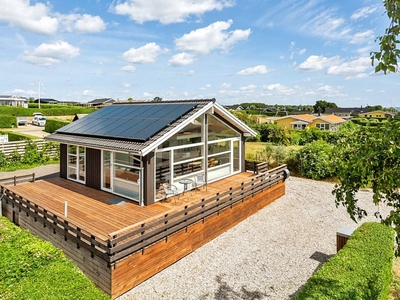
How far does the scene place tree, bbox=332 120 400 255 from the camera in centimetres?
321

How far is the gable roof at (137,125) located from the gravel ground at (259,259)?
426cm

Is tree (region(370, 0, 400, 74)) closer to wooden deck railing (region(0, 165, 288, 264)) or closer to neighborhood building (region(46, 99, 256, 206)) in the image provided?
wooden deck railing (region(0, 165, 288, 264))

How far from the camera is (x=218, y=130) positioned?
1413 centimetres

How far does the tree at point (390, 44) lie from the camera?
2900 millimetres

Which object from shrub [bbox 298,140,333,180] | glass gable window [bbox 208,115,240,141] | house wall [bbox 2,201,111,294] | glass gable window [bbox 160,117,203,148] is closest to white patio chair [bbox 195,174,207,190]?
glass gable window [bbox 160,117,203,148]

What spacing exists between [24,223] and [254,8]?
15671mm

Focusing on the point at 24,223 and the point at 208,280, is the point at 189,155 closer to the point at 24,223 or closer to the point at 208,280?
the point at 208,280

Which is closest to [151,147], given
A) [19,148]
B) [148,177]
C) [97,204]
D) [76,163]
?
[148,177]

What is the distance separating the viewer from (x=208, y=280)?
7.36m

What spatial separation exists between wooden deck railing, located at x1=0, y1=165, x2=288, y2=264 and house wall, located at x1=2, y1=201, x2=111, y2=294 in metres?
0.17

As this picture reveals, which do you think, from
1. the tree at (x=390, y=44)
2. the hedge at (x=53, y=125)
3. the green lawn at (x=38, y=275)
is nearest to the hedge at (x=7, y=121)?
the hedge at (x=53, y=125)

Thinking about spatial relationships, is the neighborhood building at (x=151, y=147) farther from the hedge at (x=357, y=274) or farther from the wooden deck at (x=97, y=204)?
the hedge at (x=357, y=274)

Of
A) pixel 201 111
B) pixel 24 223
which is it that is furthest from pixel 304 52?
pixel 24 223

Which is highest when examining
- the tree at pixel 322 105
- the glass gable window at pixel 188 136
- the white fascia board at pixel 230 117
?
the tree at pixel 322 105
